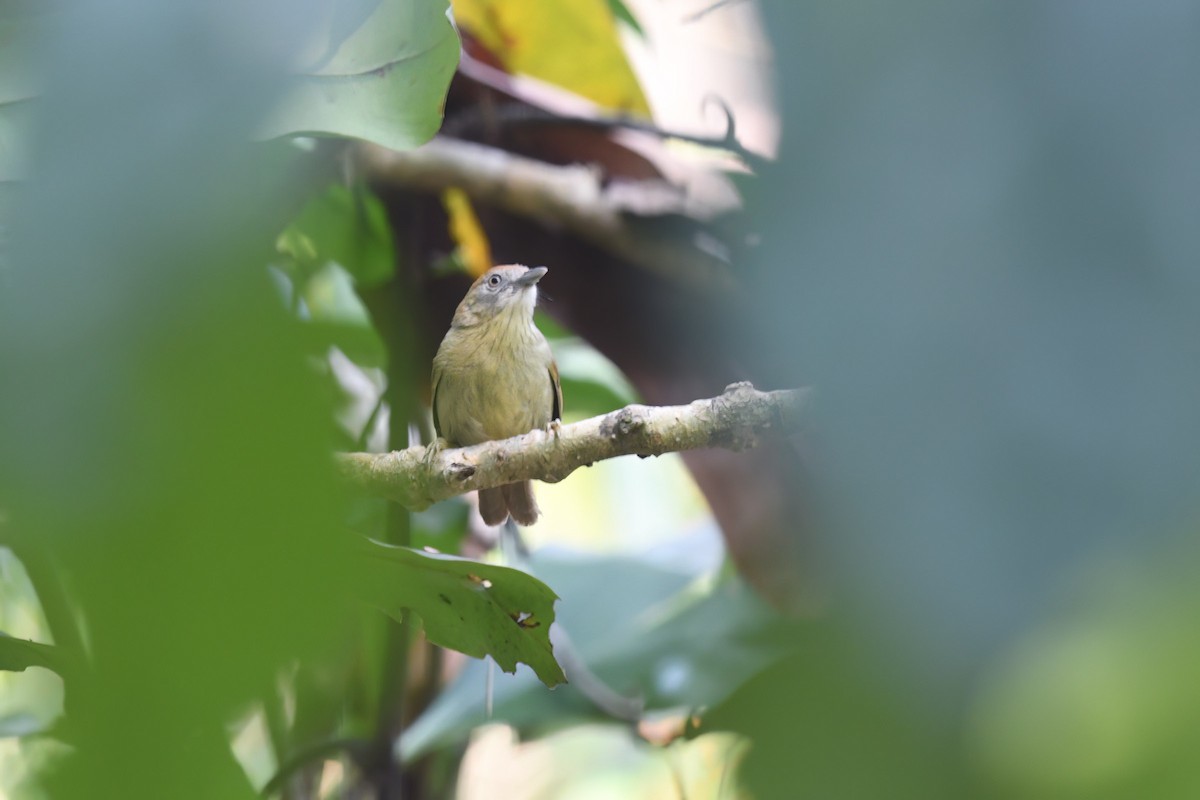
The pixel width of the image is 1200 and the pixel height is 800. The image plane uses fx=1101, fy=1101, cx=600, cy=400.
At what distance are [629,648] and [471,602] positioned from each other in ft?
5.74

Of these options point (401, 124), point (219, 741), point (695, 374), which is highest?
point (219, 741)

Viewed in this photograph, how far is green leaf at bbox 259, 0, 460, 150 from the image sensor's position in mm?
1173

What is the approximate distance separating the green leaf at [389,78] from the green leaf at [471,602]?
0.62 meters

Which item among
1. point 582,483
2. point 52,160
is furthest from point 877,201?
point 582,483

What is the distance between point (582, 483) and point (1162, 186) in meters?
4.72

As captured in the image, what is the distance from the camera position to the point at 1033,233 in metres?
0.39

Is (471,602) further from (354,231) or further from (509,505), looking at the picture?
(354,231)

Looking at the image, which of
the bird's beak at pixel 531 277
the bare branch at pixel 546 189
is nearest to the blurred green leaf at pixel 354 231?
the bare branch at pixel 546 189

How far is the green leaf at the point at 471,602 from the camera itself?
168 cm

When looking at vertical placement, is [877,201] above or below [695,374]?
above

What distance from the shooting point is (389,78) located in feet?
4.15

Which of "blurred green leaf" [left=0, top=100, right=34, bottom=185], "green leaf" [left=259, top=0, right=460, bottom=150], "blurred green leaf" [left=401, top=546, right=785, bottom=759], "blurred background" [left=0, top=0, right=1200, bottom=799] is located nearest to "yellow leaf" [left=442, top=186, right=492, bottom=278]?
"blurred green leaf" [left=401, top=546, right=785, bottom=759]

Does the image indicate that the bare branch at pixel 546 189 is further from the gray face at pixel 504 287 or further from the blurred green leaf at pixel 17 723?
the blurred green leaf at pixel 17 723

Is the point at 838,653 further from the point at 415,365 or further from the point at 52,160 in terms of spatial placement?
the point at 415,365
